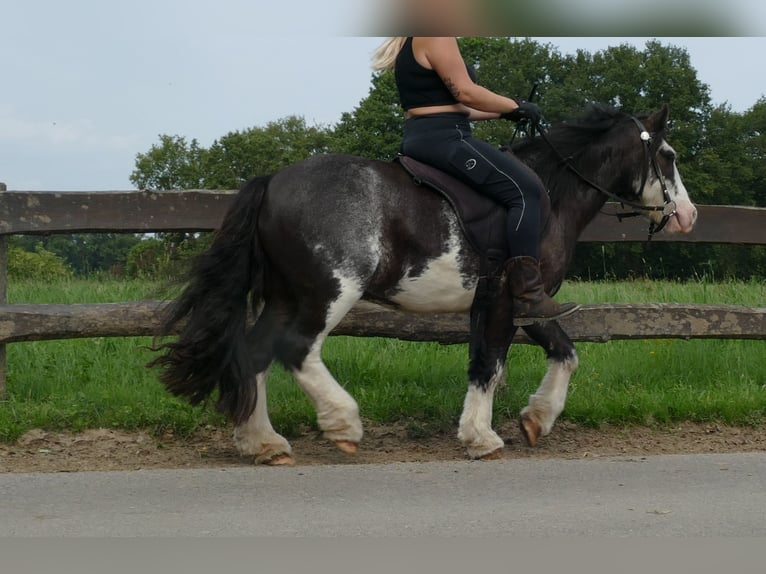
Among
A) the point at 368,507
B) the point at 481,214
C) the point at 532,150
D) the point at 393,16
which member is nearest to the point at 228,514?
the point at 368,507

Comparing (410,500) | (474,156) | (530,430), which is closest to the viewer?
(410,500)

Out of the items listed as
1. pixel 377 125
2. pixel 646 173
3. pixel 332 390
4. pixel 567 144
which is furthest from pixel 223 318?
pixel 377 125

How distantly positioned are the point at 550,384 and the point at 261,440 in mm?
1842

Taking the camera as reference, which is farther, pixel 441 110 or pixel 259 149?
pixel 259 149

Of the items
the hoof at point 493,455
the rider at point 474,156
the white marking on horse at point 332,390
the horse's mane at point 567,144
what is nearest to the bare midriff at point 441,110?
the rider at point 474,156

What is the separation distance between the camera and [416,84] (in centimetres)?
556

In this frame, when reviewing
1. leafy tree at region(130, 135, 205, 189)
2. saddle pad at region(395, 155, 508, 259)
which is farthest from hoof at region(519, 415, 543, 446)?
leafy tree at region(130, 135, 205, 189)

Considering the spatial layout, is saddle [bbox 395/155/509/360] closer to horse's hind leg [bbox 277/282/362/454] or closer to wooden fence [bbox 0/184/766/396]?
horse's hind leg [bbox 277/282/362/454]

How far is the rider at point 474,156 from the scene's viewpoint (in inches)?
216

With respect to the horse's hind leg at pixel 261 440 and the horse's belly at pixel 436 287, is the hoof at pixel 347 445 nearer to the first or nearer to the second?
the horse's hind leg at pixel 261 440

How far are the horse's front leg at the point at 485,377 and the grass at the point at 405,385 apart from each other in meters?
0.73

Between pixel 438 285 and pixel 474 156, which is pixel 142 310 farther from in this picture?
pixel 474 156

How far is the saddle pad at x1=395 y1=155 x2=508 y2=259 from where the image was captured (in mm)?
5559

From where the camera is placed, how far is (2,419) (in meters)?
5.92
